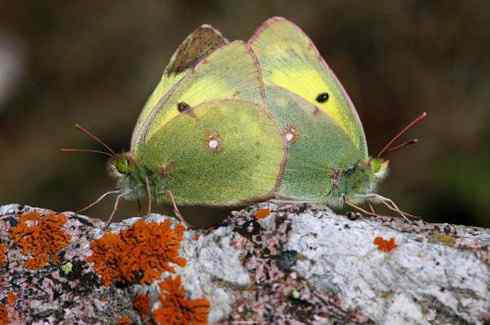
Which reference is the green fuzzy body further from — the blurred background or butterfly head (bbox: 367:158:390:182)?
the blurred background

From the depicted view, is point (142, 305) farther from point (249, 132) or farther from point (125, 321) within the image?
point (249, 132)

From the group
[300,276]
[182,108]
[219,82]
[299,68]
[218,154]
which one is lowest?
[300,276]

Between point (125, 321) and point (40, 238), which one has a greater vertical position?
point (40, 238)

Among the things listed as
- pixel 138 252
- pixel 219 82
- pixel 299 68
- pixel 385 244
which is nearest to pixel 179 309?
pixel 138 252

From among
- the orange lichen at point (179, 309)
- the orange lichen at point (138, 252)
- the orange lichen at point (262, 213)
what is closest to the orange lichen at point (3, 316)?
the orange lichen at point (138, 252)

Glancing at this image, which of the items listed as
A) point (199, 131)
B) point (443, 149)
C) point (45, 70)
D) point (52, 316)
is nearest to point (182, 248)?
point (52, 316)

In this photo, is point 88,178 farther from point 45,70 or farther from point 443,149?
point 443,149
